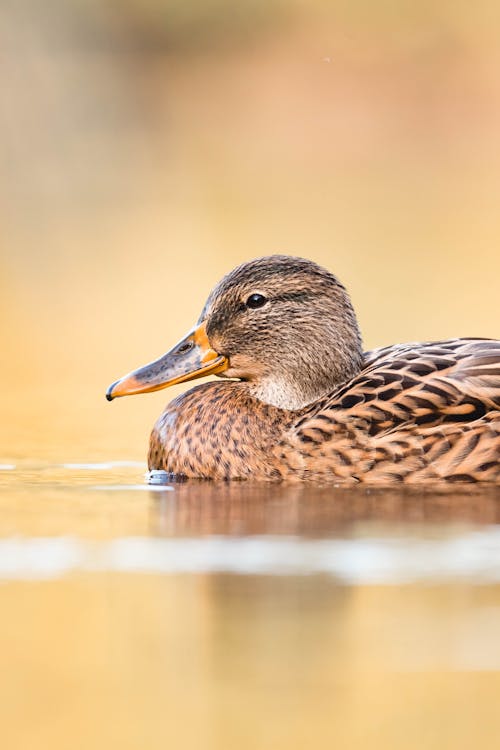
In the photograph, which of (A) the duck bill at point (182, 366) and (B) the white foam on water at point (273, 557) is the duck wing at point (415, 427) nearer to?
(A) the duck bill at point (182, 366)

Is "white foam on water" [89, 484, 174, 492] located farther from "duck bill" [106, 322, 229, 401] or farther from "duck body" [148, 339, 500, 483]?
"duck bill" [106, 322, 229, 401]

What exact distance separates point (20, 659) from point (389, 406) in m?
3.01

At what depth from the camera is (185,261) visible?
648 inches

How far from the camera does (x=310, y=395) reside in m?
7.98

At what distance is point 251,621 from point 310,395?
10.1 feet

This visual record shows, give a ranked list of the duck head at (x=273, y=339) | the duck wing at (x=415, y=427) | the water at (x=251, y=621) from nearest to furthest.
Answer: the water at (x=251, y=621)
the duck wing at (x=415, y=427)
the duck head at (x=273, y=339)

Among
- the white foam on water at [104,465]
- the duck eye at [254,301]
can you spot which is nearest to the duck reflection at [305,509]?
the white foam on water at [104,465]

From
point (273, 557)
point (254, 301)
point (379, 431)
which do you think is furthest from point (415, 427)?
point (273, 557)

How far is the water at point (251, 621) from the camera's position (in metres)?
4.16

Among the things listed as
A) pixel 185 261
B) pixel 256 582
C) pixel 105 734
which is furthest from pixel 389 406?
pixel 185 261

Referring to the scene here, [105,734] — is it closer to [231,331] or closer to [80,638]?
[80,638]

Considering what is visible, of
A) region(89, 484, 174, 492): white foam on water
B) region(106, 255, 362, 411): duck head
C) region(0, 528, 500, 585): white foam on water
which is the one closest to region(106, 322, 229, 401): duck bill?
region(106, 255, 362, 411): duck head

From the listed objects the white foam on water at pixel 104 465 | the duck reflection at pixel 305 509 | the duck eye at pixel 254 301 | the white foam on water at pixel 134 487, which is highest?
the duck eye at pixel 254 301

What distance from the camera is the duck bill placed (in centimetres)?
796
